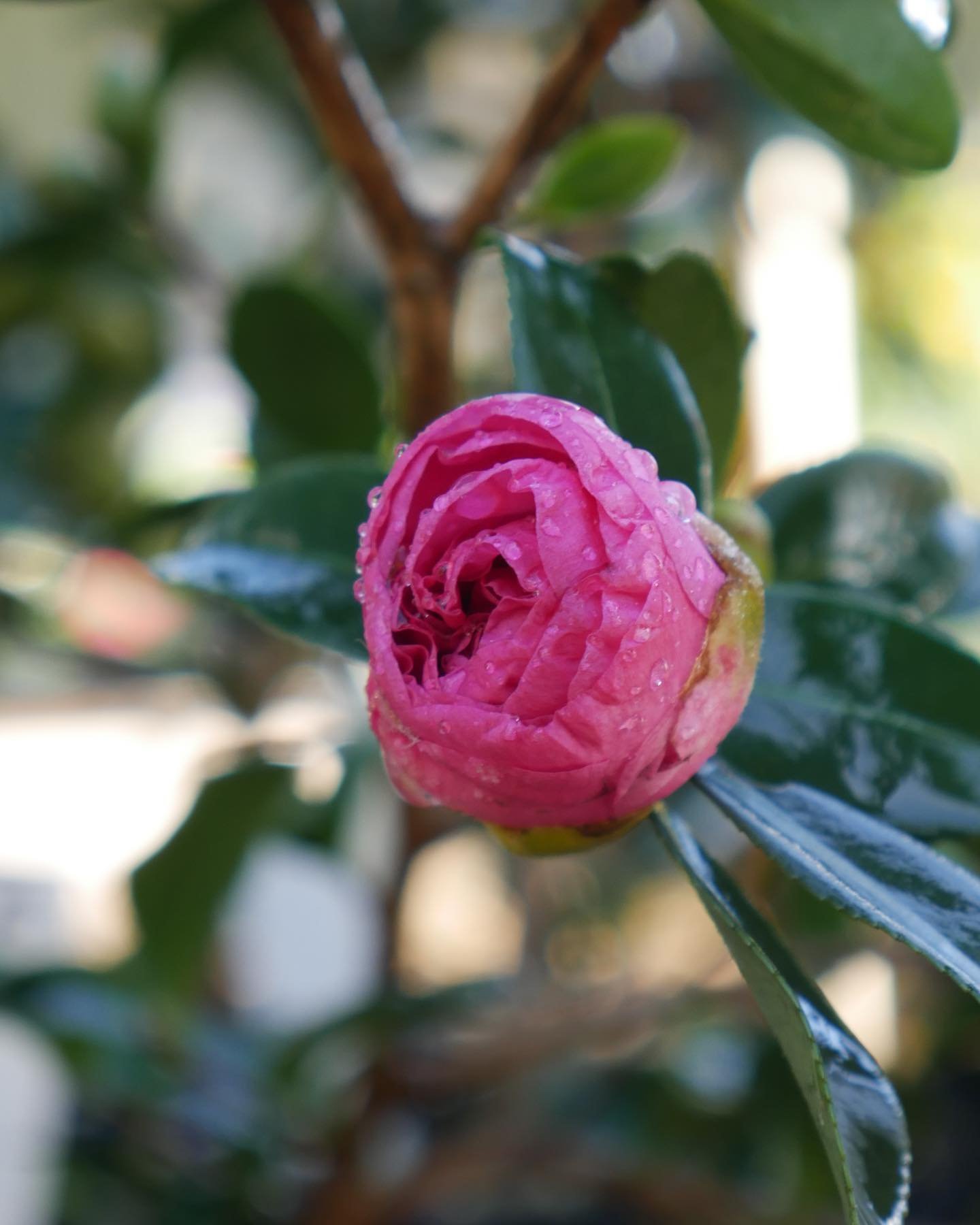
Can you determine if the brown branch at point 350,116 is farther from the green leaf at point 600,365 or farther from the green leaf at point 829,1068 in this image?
the green leaf at point 829,1068

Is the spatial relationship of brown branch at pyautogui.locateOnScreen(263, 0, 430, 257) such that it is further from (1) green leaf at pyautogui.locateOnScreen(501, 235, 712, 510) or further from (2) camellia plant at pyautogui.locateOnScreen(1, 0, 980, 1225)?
(1) green leaf at pyautogui.locateOnScreen(501, 235, 712, 510)

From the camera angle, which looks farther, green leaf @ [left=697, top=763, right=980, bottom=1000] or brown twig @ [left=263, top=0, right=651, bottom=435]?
brown twig @ [left=263, top=0, right=651, bottom=435]

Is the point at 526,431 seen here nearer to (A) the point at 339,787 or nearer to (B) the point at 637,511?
(B) the point at 637,511

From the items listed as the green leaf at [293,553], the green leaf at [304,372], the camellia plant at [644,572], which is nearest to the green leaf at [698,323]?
the camellia plant at [644,572]

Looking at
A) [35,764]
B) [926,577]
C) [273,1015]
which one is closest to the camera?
[926,577]

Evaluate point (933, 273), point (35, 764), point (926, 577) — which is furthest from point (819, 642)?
point (933, 273)

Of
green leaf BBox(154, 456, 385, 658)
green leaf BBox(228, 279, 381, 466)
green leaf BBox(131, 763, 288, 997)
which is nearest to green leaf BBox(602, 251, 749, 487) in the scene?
green leaf BBox(154, 456, 385, 658)
